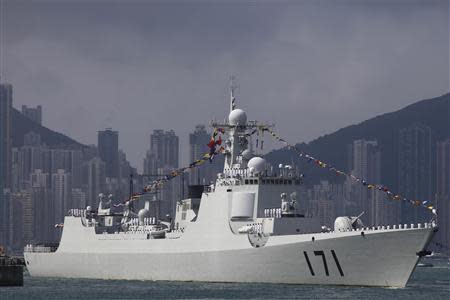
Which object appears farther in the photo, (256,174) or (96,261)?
(96,261)

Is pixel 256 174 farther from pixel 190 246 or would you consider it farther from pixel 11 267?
pixel 11 267

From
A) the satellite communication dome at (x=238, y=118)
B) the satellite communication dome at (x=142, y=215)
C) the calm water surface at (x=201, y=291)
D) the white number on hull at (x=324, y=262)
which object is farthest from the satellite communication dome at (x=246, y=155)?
the satellite communication dome at (x=142, y=215)

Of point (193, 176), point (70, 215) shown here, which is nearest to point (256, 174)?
point (70, 215)

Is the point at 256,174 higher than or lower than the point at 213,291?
higher

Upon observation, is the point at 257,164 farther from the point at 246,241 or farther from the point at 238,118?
the point at 246,241

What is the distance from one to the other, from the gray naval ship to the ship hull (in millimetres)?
48

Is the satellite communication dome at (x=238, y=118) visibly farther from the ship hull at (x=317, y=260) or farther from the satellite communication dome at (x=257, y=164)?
the ship hull at (x=317, y=260)

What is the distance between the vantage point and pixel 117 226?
8375 cm

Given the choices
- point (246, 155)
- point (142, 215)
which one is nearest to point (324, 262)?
point (246, 155)

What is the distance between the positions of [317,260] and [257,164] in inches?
332

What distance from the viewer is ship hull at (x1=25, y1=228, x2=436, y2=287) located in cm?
5931

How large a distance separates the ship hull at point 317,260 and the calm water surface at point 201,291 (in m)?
0.50

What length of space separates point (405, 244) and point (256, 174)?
1119cm

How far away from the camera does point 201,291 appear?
6353 cm
